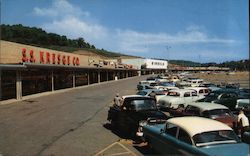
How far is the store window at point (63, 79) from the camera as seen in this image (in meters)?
46.1

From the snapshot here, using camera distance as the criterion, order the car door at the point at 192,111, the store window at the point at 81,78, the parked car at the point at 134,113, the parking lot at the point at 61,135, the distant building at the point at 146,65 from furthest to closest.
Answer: the distant building at the point at 146,65 < the store window at the point at 81,78 < the car door at the point at 192,111 < the parked car at the point at 134,113 < the parking lot at the point at 61,135

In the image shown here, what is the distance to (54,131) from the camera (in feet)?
54.7

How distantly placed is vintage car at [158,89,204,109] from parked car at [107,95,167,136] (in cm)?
804

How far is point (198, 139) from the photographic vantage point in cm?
905

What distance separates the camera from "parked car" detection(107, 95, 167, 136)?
13.9 m

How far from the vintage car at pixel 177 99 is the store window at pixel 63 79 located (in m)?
23.3

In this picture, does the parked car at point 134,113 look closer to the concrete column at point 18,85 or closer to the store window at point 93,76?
the concrete column at point 18,85

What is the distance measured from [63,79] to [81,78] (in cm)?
1121

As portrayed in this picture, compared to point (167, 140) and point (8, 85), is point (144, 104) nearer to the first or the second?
point (167, 140)

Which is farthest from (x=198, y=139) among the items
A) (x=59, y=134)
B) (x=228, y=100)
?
(x=228, y=100)

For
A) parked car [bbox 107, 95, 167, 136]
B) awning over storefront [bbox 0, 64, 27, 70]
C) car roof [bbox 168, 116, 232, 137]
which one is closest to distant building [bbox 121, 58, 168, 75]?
awning over storefront [bbox 0, 64, 27, 70]

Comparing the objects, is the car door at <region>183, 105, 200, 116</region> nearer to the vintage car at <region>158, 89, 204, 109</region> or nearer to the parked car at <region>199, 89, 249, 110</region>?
the parked car at <region>199, 89, 249, 110</region>

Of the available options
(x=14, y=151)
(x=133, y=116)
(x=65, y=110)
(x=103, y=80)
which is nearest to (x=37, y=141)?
(x=14, y=151)

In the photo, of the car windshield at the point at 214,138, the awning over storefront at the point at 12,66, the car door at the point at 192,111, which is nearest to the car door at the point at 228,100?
the car door at the point at 192,111
